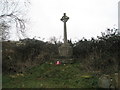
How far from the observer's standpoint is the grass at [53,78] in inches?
364

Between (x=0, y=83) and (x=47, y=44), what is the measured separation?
8327mm

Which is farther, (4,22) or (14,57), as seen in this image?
(14,57)

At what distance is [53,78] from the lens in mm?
11000

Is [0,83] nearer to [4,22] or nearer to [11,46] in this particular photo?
[4,22]

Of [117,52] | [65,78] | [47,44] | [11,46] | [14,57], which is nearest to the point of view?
[65,78]

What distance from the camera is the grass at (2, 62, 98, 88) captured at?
926 cm

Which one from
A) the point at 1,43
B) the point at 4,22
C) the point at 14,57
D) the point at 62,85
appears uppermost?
the point at 4,22

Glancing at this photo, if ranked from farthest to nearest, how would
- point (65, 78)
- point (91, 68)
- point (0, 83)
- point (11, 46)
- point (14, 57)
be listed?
point (11, 46), point (14, 57), point (91, 68), point (65, 78), point (0, 83)

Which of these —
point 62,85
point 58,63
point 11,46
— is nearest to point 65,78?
point 62,85

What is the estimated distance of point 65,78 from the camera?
10.9 meters

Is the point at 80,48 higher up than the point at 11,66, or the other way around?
the point at 80,48

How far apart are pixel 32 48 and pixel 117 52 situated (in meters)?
6.62

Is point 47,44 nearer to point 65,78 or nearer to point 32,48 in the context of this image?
point 32,48

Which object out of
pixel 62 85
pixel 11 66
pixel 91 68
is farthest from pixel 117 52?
pixel 11 66
